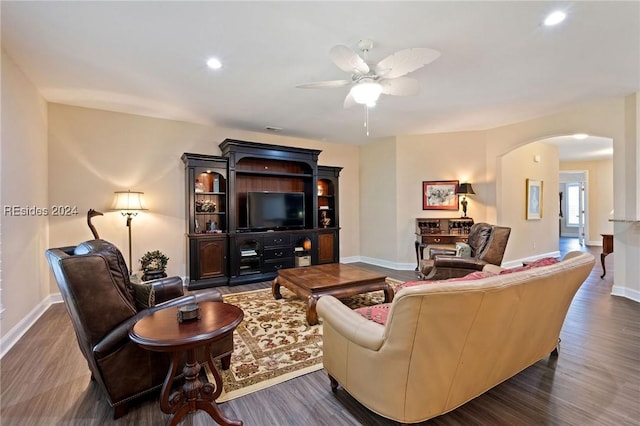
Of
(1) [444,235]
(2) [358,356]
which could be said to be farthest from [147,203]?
(1) [444,235]

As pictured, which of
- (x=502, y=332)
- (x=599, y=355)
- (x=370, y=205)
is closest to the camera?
(x=502, y=332)

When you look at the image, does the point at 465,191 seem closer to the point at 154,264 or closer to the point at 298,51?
the point at 298,51

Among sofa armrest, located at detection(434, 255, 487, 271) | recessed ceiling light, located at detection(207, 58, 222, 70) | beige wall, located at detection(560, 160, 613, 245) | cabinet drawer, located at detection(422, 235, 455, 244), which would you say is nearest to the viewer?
recessed ceiling light, located at detection(207, 58, 222, 70)

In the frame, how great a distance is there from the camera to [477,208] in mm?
5715

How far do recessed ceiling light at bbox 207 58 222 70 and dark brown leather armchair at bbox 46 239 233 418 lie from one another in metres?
2.10

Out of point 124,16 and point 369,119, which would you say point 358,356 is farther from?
point 369,119

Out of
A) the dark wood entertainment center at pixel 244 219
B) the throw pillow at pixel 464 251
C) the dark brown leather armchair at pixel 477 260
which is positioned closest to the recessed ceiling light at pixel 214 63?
the dark wood entertainment center at pixel 244 219

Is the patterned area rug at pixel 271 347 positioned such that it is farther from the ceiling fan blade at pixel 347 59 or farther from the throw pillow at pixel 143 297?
the ceiling fan blade at pixel 347 59

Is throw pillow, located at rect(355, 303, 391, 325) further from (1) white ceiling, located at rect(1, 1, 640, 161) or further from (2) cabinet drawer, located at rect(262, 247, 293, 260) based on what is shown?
(2) cabinet drawer, located at rect(262, 247, 293, 260)

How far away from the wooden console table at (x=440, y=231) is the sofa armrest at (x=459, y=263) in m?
1.48

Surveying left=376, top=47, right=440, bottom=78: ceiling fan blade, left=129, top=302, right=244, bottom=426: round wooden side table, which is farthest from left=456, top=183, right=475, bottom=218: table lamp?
left=129, top=302, right=244, bottom=426: round wooden side table

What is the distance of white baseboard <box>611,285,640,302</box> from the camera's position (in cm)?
387

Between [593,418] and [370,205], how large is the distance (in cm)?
516

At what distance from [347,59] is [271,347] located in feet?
8.48
